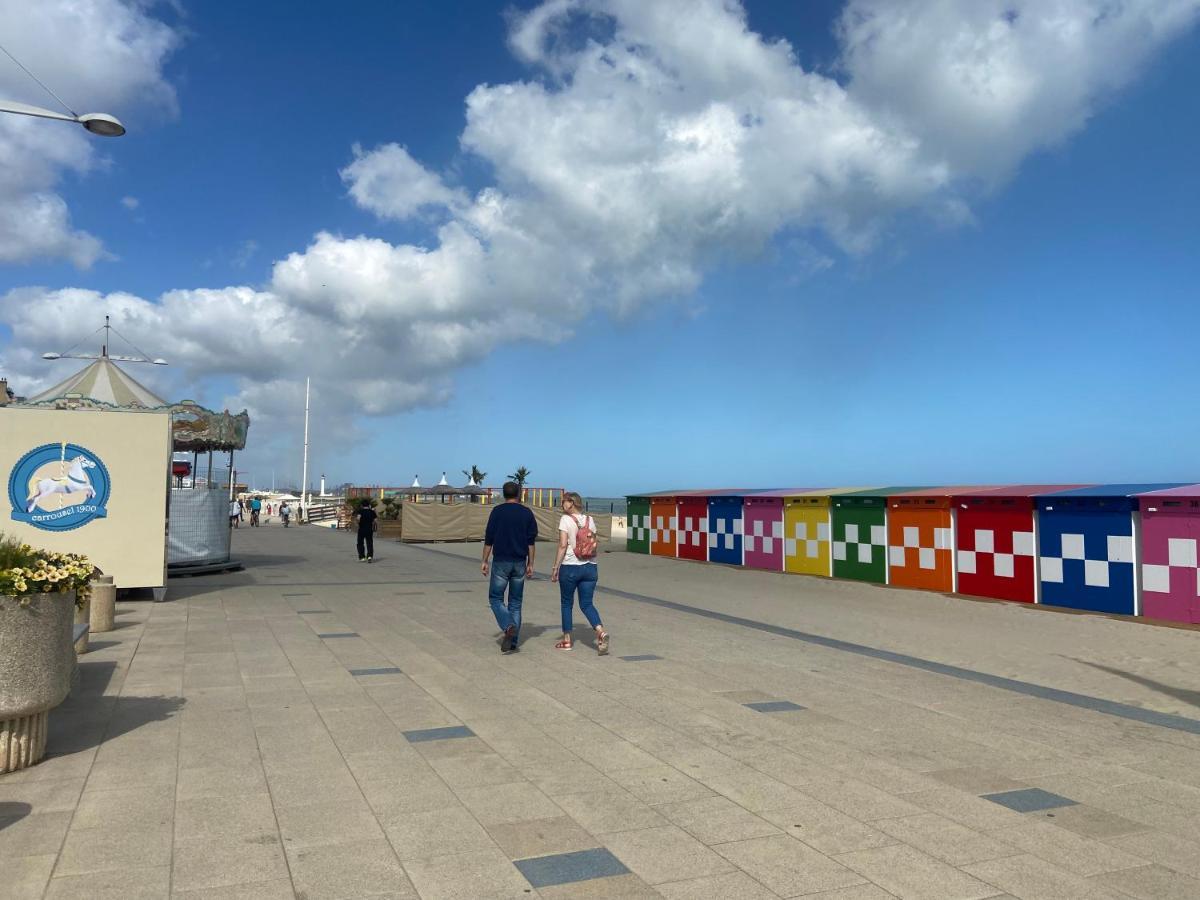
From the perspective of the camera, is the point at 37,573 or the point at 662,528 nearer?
the point at 37,573

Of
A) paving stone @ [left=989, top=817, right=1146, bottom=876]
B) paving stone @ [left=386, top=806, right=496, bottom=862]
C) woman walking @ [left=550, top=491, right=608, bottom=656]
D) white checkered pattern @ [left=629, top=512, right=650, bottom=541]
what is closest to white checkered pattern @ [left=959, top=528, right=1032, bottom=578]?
woman walking @ [left=550, top=491, right=608, bottom=656]

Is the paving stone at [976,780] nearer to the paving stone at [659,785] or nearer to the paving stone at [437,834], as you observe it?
the paving stone at [659,785]

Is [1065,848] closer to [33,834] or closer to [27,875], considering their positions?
[27,875]

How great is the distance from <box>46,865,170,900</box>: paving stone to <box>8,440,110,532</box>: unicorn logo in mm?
9507

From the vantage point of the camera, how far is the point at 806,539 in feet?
54.7

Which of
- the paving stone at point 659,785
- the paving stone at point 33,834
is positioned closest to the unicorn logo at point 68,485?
the paving stone at point 33,834

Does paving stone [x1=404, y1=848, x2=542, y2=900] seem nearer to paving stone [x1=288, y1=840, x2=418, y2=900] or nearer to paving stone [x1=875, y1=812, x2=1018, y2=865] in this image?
paving stone [x1=288, y1=840, x2=418, y2=900]

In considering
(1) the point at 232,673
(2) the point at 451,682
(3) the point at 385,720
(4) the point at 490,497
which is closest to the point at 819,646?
(2) the point at 451,682

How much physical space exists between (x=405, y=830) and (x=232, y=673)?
407 cm

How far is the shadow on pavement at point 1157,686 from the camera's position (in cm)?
678

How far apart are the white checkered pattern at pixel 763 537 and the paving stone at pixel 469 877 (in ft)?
47.0

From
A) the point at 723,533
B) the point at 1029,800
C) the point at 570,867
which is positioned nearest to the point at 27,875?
the point at 570,867

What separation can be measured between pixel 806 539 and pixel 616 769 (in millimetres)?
12455

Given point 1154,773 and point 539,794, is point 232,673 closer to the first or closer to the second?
point 539,794
